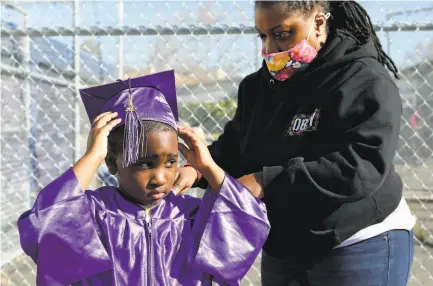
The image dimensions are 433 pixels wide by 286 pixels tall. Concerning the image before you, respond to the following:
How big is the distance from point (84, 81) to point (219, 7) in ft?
6.13

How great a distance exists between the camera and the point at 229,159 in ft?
6.67

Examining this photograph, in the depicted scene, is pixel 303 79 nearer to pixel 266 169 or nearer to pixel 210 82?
pixel 266 169

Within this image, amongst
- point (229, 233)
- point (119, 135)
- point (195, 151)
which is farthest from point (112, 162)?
point (229, 233)

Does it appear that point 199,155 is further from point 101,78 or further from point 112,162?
point 101,78

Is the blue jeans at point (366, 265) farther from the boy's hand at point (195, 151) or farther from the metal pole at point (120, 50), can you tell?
the metal pole at point (120, 50)

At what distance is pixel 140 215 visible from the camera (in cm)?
167

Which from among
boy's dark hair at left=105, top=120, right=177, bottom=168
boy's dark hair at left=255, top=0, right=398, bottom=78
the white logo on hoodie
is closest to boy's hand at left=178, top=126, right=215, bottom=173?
boy's dark hair at left=105, top=120, right=177, bottom=168

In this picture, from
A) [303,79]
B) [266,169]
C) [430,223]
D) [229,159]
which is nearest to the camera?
[266,169]

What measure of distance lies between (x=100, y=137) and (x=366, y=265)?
0.96m

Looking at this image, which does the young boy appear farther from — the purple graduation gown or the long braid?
the long braid

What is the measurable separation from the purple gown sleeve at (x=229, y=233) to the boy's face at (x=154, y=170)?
15 cm

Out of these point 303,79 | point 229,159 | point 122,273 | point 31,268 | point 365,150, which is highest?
point 303,79

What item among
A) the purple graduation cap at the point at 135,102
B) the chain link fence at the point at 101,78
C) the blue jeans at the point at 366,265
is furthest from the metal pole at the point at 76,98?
the blue jeans at the point at 366,265

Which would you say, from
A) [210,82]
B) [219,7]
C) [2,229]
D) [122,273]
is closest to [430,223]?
[210,82]
